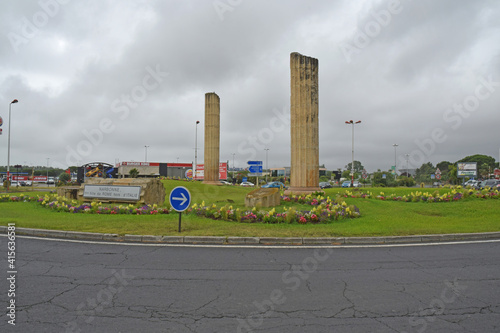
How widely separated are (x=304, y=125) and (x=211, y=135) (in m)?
17.2

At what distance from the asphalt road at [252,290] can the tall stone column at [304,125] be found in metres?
12.8

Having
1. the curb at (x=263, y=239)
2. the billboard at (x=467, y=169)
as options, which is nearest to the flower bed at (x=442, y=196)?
the curb at (x=263, y=239)

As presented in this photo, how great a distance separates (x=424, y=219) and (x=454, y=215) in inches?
95.6

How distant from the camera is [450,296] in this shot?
4.84 m

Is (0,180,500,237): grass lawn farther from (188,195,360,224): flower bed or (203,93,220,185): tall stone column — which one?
(203,93,220,185): tall stone column

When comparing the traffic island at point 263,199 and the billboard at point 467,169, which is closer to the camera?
the traffic island at point 263,199

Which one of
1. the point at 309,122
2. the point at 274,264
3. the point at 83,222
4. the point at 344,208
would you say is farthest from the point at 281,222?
the point at 309,122

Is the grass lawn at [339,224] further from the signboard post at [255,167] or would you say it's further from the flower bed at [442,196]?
the signboard post at [255,167]

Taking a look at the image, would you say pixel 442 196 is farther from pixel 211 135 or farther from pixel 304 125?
pixel 211 135

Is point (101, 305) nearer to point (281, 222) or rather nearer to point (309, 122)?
point (281, 222)

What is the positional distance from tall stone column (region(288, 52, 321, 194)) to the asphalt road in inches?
505

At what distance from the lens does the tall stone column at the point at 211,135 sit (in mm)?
35844

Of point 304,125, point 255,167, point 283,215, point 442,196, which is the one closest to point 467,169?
point 255,167

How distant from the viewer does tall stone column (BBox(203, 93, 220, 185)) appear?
35844mm
